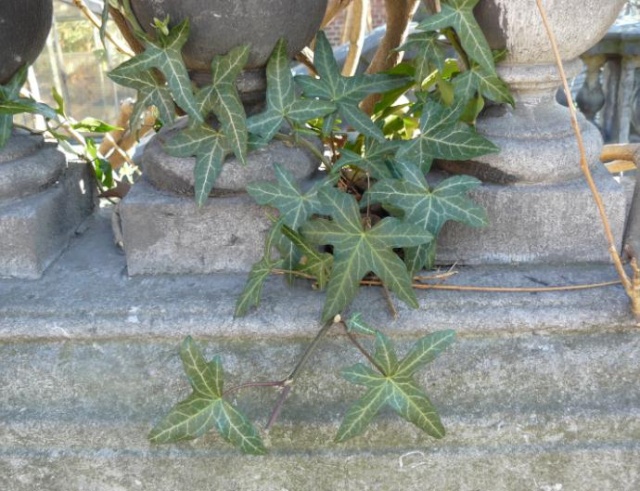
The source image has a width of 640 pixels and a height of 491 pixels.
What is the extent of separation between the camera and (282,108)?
131 cm

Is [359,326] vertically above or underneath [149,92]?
underneath

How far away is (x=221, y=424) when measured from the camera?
115 cm

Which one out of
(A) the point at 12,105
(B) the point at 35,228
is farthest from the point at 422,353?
(A) the point at 12,105

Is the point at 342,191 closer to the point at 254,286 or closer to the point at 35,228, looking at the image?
the point at 254,286

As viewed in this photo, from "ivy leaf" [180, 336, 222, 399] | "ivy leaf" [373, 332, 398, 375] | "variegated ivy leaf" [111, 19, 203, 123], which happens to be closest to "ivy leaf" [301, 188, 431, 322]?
"ivy leaf" [373, 332, 398, 375]

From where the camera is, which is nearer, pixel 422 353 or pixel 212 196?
pixel 422 353

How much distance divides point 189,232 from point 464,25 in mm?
600

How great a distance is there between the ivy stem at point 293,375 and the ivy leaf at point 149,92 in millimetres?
458

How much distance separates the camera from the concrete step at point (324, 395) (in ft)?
4.18

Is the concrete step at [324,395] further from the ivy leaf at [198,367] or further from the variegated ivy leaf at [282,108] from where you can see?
the variegated ivy leaf at [282,108]

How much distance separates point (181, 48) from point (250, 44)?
12 cm

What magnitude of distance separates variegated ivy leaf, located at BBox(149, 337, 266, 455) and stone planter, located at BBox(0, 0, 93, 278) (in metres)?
0.48

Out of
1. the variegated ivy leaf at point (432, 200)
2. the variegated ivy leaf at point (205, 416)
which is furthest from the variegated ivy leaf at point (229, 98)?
the variegated ivy leaf at point (205, 416)

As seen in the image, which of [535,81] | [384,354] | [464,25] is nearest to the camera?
[384,354]
